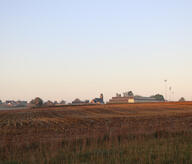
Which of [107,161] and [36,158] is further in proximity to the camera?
[36,158]

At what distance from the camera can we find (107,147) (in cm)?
1178

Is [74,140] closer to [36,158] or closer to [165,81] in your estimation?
[36,158]

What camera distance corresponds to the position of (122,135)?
15.1 m

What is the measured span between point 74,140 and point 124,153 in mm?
4064

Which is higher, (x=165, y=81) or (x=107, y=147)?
(x=165, y=81)

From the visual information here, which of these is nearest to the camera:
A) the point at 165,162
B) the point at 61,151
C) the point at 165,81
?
the point at 165,162

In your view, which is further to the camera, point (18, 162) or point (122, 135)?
point (122, 135)

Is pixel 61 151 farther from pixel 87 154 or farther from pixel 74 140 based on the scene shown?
pixel 74 140

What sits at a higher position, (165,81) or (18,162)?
(165,81)

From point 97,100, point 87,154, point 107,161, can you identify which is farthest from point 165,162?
point 97,100

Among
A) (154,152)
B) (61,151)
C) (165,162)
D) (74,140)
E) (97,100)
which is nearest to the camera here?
(165,162)

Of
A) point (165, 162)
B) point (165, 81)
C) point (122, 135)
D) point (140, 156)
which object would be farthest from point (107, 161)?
point (165, 81)

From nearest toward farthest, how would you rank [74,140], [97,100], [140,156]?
[140,156] < [74,140] < [97,100]

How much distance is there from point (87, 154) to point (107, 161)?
164cm
